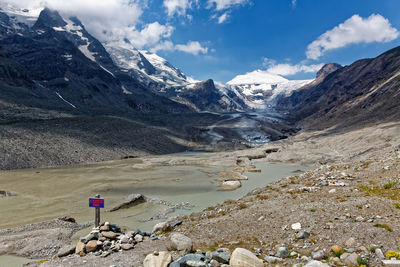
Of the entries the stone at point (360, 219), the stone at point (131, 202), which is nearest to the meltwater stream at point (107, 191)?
the stone at point (131, 202)

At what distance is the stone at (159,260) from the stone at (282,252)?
209 inches

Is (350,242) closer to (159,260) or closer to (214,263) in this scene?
(214,263)

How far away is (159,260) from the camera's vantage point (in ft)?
38.4

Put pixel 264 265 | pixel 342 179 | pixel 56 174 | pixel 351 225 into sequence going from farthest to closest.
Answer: pixel 56 174 → pixel 342 179 → pixel 351 225 → pixel 264 265

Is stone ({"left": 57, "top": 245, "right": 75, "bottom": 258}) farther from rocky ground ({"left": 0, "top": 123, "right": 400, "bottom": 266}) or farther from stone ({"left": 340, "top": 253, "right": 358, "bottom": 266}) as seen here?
stone ({"left": 340, "top": 253, "right": 358, "bottom": 266})

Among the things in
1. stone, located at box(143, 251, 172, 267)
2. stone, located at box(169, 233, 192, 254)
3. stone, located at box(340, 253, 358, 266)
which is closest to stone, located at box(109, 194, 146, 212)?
stone, located at box(169, 233, 192, 254)

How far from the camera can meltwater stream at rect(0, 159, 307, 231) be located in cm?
3155

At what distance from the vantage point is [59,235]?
2345 cm

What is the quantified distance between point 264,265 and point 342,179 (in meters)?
19.7

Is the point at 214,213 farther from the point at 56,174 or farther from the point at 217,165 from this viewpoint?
the point at 217,165

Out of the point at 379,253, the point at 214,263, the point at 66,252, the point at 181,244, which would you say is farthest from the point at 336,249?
the point at 66,252

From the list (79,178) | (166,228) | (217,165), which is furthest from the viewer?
(217,165)

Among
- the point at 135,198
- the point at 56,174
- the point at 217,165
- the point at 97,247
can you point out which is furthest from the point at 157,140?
the point at 97,247

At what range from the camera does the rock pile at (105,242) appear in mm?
15031
